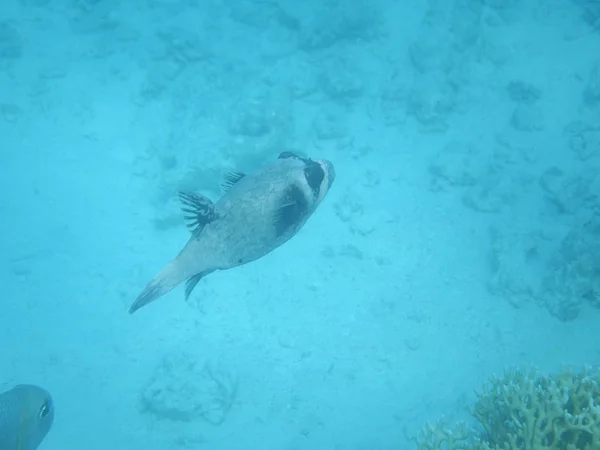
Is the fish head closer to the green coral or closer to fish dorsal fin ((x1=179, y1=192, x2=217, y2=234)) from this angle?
fish dorsal fin ((x1=179, y1=192, x2=217, y2=234))

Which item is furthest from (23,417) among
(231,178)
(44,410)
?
(231,178)

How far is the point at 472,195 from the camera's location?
1112 cm

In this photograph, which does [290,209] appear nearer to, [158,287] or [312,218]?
[158,287]

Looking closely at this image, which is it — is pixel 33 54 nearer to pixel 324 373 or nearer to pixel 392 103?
pixel 392 103

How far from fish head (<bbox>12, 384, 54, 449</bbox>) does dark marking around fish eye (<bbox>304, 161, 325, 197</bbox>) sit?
10.0 feet

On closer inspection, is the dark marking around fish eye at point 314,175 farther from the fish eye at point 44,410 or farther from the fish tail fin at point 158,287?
the fish eye at point 44,410

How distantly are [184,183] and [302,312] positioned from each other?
481 centimetres

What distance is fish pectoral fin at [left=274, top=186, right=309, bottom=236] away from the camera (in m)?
2.60

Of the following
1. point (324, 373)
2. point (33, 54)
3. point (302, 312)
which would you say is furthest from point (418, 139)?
point (33, 54)

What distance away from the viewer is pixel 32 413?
3.59 m

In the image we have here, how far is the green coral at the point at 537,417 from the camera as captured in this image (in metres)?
4.62

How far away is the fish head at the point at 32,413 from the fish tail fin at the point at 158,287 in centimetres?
202

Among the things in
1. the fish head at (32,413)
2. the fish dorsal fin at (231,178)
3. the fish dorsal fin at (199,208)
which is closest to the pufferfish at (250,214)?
the fish dorsal fin at (199,208)

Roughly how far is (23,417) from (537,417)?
5191mm
